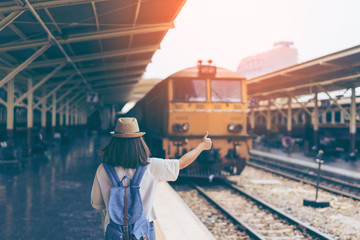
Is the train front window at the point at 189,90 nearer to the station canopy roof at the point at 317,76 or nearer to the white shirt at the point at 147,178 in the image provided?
the station canopy roof at the point at 317,76

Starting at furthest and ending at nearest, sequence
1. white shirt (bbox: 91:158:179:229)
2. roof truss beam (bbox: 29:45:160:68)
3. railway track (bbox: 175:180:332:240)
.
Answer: roof truss beam (bbox: 29:45:160:68) < railway track (bbox: 175:180:332:240) < white shirt (bbox: 91:158:179:229)

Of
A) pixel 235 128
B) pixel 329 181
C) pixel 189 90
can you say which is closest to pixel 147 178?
pixel 189 90

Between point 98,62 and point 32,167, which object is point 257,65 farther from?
point 32,167

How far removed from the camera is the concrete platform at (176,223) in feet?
14.8

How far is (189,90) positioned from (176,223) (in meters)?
4.86

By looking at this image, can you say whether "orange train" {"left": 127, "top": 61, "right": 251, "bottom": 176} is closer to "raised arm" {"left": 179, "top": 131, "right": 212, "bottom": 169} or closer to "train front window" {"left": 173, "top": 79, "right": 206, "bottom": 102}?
"train front window" {"left": 173, "top": 79, "right": 206, "bottom": 102}

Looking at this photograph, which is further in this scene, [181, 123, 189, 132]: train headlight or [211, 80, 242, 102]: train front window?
[211, 80, 242, 102]: train front window

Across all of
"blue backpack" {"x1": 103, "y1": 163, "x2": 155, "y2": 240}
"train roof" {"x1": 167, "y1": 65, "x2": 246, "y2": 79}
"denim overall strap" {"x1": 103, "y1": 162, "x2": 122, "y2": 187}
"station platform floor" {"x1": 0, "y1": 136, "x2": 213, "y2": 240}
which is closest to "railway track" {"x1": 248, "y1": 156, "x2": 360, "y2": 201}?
"train roof" {"x1": 167, "y1": 65, "x2": 246, "y2": 79}

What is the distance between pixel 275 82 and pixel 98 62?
8.67m

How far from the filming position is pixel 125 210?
214 centimetres

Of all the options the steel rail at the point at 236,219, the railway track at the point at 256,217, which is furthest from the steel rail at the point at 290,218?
the steel rail at the point at 236,219

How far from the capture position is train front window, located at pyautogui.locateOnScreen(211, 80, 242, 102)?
9254 millimetres

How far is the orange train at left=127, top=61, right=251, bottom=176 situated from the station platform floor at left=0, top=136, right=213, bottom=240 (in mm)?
1491

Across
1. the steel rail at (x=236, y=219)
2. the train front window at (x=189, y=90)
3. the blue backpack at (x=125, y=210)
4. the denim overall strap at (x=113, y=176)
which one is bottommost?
the steel rail at (x=236, y=219)
